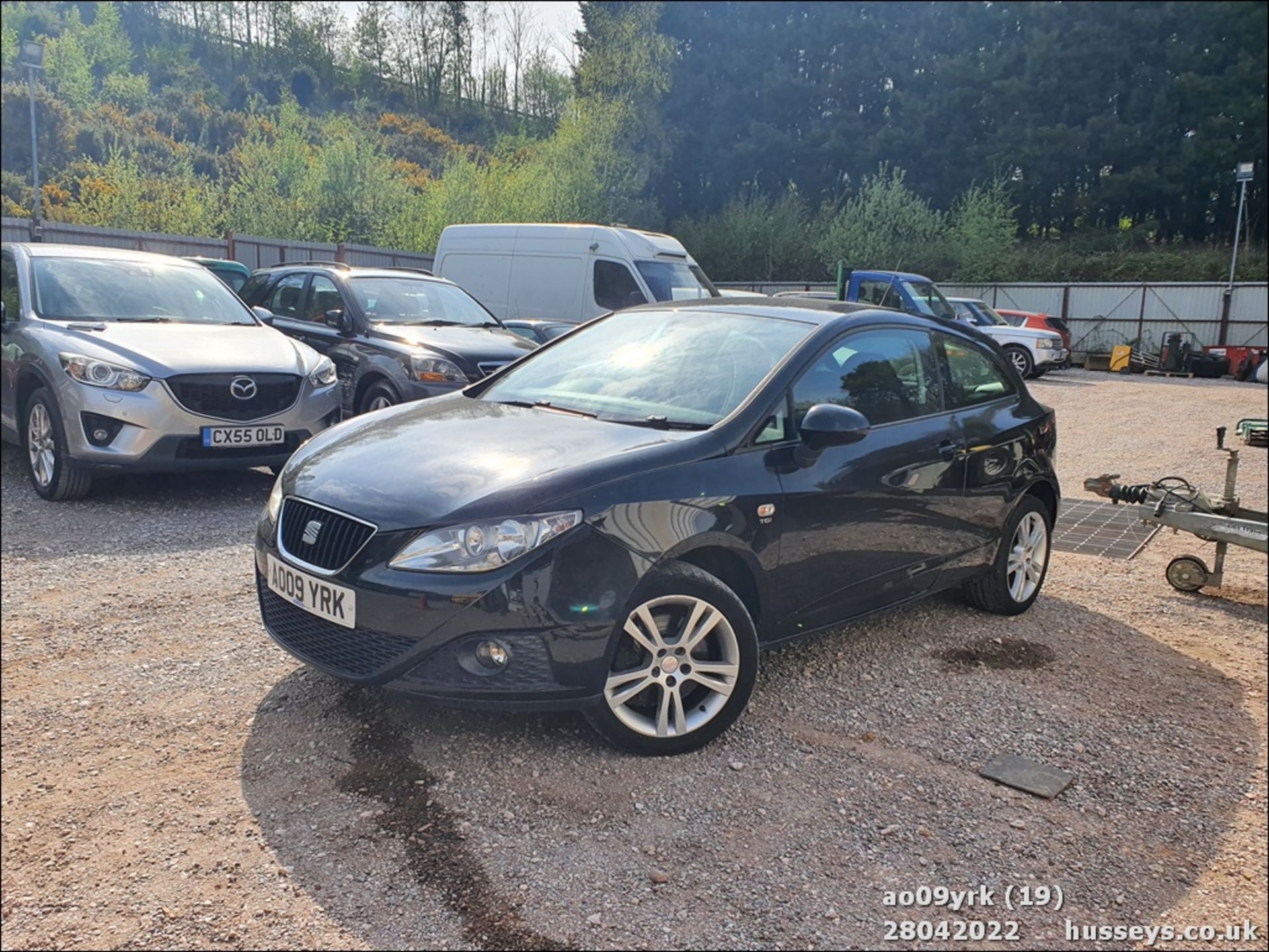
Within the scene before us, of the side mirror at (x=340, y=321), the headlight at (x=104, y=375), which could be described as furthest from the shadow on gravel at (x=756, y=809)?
the side mirror at (x=340, y=321)

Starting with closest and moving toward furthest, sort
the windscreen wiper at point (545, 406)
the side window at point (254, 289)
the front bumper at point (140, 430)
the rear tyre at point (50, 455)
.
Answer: the windscreen wiper at point (545, 406) < the front bumper at point (140, 430) < the rear tyre at point (50, 455) < the side window at point (254, 289)

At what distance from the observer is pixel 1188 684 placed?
13.2 ft

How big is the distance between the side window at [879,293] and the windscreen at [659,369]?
3.54 feet

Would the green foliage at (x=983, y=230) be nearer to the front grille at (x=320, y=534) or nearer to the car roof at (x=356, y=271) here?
the front grille at (x=320, y=534)

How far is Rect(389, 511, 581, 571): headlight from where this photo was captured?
278 centimetres

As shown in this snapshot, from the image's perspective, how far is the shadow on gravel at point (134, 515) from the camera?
17.2 ft

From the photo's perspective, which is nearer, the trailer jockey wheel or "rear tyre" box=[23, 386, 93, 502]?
the trailer jockey wheel

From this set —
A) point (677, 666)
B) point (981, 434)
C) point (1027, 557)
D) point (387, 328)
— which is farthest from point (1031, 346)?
point (677, 666)

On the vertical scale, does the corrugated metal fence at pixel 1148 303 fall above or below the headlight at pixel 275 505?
above

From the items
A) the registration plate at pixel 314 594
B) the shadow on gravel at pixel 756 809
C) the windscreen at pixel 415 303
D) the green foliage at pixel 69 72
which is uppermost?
the green foliage at pixel 69 72

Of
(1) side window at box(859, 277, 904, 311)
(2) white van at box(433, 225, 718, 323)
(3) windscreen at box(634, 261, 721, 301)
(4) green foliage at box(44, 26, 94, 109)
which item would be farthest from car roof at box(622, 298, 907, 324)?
(4) green foliage at box(44, 26, 94, 109)

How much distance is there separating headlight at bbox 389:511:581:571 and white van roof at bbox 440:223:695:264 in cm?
833

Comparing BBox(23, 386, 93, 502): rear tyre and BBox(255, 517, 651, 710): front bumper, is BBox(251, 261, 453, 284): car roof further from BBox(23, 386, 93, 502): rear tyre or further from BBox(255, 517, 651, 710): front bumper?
BBox(255, 517, 651, 710): front bumper

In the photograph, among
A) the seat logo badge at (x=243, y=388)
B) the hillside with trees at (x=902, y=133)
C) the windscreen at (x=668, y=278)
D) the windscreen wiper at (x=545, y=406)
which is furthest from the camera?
the windscreen at (x=668, y=278)
